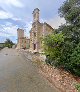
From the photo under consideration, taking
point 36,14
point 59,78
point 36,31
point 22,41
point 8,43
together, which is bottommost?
point 59,78

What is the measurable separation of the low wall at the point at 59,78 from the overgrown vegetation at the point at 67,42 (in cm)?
84

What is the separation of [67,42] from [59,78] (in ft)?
13.6

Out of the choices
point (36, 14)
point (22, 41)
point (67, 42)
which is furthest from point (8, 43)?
point (67, 42)

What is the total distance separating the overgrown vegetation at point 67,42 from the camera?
58.4 feet

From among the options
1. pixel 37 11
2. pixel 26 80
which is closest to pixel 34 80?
pixel 26 80

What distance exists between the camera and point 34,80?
571 inches

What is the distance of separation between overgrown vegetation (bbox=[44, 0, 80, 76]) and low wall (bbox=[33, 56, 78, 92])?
840mm

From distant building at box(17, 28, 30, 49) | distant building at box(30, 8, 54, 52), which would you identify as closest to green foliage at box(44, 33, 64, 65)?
distant building at box(30, 8, 54, 52)

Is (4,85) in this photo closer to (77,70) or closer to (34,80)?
(34,80)

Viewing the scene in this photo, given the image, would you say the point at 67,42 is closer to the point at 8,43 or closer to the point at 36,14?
the point at 36,14

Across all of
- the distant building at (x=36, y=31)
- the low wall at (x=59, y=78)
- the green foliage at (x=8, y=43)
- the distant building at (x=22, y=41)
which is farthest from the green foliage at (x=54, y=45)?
the green foliage at (x=8, y=43)

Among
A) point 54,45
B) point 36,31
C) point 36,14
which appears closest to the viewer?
point 54,45

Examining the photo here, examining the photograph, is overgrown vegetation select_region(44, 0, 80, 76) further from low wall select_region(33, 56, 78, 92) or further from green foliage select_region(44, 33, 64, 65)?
low wall select_region(33, 56, 78, 92)

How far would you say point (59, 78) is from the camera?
50.1 feet
